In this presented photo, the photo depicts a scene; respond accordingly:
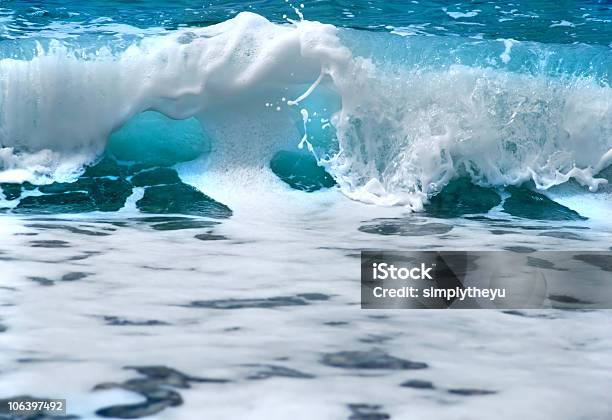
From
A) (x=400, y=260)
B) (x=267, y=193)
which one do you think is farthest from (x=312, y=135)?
(x=400, y=260)

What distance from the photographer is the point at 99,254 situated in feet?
12.0

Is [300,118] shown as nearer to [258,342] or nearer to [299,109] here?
[299,109]

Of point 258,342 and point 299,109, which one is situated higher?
point 299,109

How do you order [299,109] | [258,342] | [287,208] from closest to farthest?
[258,342], [287,208], [299,109]

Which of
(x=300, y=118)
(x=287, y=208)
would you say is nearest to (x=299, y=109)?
(x=300, y=118)

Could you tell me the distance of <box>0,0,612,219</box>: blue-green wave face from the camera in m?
5.78

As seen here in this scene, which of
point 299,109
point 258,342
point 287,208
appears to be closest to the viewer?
point 258,342

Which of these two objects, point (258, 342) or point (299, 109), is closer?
point (258, 342)

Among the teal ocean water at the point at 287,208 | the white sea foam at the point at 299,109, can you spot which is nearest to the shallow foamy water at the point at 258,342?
the teal ocean water at the point at 287,208

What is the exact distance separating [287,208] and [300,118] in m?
1.12

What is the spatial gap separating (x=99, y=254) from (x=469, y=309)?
173cm

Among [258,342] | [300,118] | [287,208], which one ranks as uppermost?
[300,118]

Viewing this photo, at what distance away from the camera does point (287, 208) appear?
18.0 ft

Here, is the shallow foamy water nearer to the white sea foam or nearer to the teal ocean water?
the teal ocean water
